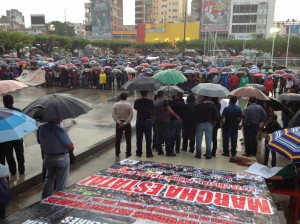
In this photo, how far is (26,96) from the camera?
16578 mm

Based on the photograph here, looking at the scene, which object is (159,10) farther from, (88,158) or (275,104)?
(88,158)

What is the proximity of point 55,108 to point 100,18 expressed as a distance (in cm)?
11328

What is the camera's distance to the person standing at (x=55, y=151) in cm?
444

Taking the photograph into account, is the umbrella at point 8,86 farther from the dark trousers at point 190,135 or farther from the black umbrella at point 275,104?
the black umbrella at point 275,104

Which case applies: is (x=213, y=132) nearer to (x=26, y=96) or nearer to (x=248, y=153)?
(x=248, y=153)

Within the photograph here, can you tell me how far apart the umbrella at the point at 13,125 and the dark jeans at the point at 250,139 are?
5174 millimetres

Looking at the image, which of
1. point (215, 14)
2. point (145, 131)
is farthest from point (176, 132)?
point (215, 14)

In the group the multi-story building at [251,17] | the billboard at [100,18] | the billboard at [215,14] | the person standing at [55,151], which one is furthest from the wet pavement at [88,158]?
the billboard at [100,18]

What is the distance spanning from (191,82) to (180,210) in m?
14.2

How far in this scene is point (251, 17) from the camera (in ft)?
282

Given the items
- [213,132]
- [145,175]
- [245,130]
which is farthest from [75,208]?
[245,130]

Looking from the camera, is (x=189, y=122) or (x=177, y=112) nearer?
(x=177, y=112)

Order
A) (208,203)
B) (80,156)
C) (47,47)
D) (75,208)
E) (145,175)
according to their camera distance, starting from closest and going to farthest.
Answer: (75,208)
(208,203)
(145,175)
(80,156)
(47,47)

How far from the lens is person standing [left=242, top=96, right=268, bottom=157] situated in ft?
23.3
